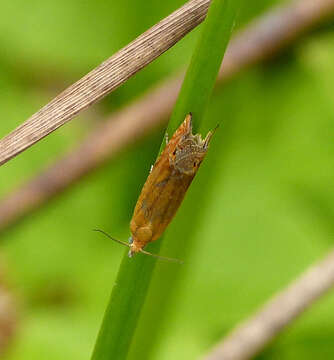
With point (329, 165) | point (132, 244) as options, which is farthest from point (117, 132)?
point (132, 244)

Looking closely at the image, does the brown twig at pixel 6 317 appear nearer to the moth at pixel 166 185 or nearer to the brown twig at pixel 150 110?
the brown twig at pixel 150 110

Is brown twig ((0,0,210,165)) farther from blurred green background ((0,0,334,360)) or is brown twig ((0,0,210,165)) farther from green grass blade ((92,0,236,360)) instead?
blurred green background ((0,0,334,360))

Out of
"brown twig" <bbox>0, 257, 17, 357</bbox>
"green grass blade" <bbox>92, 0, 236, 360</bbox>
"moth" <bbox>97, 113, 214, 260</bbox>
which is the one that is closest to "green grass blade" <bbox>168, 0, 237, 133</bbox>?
"green grass blade" <bbox>92, 0, 236, 360</bbox>

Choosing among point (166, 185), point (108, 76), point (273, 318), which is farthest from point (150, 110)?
point (108, 76)

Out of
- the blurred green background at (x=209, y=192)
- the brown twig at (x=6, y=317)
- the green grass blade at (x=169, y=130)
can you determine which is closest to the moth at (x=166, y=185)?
the green grass blade at (x=169, y=130)

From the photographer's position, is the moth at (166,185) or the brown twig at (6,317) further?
the brown twig at (6,317)

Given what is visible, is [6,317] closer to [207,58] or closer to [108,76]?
[108,76]
